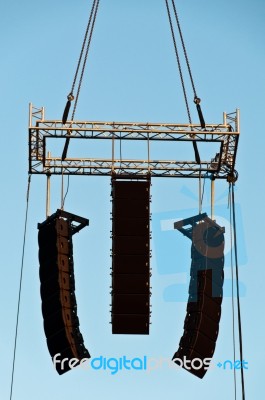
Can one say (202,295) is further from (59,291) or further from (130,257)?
(59,291)

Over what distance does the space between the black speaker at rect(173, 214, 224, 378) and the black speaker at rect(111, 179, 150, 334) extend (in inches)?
61.1

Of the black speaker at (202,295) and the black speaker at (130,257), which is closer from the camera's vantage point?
the black speaker at (130,257)

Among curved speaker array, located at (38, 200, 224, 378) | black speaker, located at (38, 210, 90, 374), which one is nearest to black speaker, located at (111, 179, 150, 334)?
curved speaker array, located at (38, 200, 224, 378)

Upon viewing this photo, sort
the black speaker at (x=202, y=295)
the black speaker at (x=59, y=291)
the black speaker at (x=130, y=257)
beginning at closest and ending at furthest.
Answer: the black speaker at (x=130, y=257) < the black speaker at (x=59, y=291) < the black speaker at (x=202, y=295)

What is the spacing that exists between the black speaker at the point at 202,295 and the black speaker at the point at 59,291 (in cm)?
298

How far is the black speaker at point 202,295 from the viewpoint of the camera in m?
40.6

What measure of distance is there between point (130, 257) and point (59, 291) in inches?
87.4

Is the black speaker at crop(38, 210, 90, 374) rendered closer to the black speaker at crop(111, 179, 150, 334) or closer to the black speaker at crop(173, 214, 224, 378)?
the black speaker at crop(111, 179, 150, 334)

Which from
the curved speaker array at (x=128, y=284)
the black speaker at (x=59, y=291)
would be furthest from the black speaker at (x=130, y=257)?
the black speaker at (x=59, y=291)

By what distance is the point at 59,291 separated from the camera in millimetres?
40469

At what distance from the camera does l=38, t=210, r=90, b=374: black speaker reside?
132 ft

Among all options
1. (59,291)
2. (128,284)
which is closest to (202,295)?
(128,284)

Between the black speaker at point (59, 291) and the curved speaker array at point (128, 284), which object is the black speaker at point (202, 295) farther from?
the black speaker at point (59, 291)

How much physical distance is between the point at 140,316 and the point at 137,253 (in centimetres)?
177
